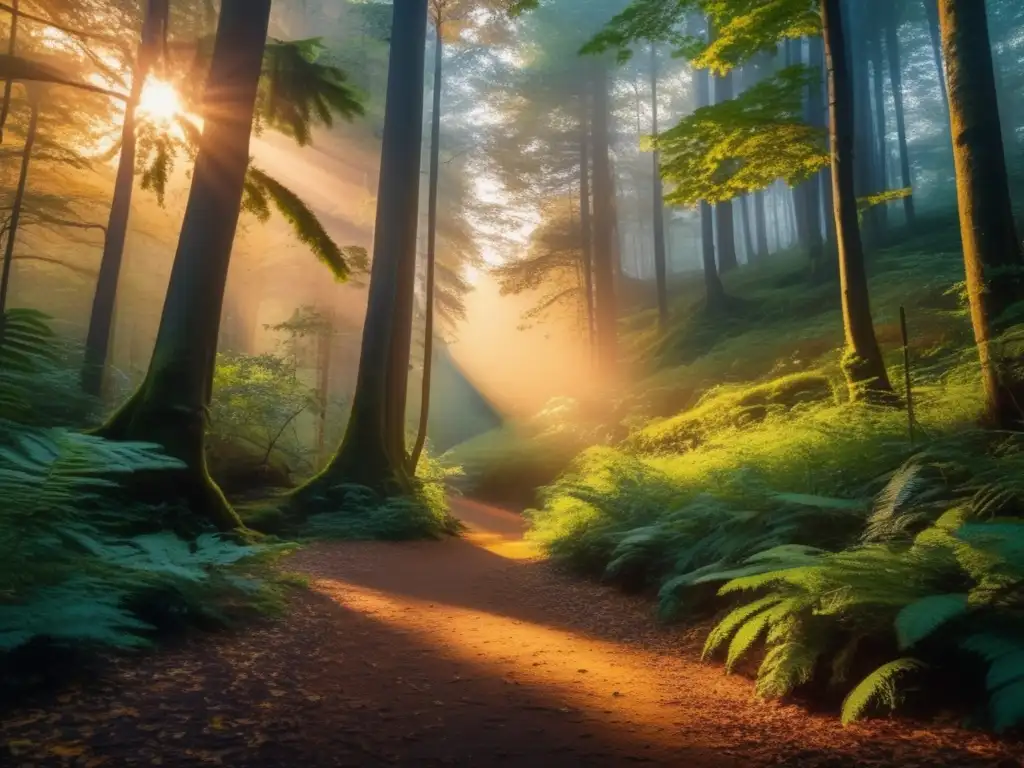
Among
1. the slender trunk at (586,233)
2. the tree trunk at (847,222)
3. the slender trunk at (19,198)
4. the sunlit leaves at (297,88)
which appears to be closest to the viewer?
the tree trunk at (847,222)

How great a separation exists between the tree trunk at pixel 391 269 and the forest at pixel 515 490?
83 mm

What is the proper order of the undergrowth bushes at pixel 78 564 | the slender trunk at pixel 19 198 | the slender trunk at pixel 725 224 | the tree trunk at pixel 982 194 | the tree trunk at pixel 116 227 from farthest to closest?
the slender trunk at pixel 725 224
the slender trunk at pixel 19 198
the tree trunk at pixel 116 227
the tree trunk at pixel 982 194
the undergrowth bushes at pixel 78 564

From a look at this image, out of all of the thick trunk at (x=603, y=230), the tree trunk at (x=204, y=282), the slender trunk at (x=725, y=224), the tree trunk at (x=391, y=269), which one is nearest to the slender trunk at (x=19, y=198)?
the tree trunk at (x=391, y=269)

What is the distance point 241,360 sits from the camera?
1694 cm

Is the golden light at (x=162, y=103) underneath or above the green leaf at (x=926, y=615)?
above

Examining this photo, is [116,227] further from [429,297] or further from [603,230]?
[603,230]

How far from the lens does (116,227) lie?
13484 millimetres

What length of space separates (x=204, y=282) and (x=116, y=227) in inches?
316

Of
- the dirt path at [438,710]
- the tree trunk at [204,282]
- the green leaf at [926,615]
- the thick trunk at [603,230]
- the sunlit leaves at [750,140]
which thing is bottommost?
the dirt path at [438,710]

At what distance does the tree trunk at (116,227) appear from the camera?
40.2ft

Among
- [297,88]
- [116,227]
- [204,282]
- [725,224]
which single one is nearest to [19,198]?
[116,227]

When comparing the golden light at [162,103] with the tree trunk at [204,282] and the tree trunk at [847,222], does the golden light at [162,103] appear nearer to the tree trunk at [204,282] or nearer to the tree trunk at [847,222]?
the tree trunk at [204,282]

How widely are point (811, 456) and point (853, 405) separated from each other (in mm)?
1705

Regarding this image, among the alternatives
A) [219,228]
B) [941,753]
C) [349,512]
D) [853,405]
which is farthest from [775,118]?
[349,512]
